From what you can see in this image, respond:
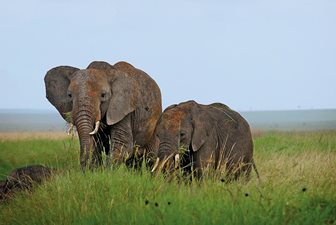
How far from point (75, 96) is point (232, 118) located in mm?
2706

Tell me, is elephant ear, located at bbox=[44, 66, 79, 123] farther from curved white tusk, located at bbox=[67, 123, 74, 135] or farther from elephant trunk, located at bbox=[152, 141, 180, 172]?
elephant trunk, located at bbox=[152, 141, 180, 172]

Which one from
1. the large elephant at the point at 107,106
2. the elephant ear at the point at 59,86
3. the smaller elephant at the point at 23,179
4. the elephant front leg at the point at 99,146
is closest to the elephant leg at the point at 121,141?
the large elephant at the point at 107,106

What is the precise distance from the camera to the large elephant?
510 inches

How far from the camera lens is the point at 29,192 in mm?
12320

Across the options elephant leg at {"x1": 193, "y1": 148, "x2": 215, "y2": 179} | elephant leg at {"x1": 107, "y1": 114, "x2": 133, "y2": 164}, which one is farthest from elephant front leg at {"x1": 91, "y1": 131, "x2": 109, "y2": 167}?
elephant leg at {"x1": 193, "y1": 148, "x2": 215, "y2": 179}

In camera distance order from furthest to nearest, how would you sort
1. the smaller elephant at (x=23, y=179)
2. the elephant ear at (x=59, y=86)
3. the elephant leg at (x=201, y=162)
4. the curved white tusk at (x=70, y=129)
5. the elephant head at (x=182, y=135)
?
the elephant ear at (x=59, y=86) → the curved white tusk at (x=70, y=129) → the smaller elephant at (x=23, y=179) → the elephant leg at (x=201, y=162) → the elephant head at (x=182, y=135)

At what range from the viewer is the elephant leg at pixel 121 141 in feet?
44.4

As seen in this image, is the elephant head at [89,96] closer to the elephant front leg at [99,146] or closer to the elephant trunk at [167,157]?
the elephant front leg at [99,146]

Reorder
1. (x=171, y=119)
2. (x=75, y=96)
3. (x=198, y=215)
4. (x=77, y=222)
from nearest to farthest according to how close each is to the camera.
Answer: (x=198, y=215)
(x=77, y=222)
(x=171, y=119)
(x=75, y=96)

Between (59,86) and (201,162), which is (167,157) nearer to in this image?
(201,162)

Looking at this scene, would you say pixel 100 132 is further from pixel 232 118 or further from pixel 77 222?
pixel 77 222

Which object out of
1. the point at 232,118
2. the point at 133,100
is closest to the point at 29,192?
the point at 133,100

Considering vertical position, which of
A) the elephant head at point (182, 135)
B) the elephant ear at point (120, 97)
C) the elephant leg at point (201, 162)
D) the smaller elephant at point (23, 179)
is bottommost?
the smaller elephant at point (23, 179)

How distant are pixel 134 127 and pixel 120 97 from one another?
928 millimetres
